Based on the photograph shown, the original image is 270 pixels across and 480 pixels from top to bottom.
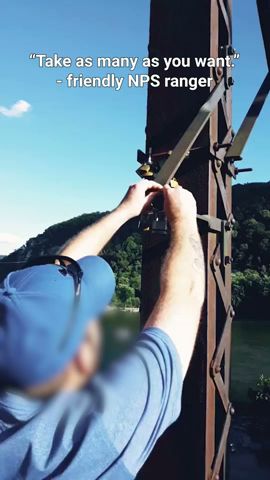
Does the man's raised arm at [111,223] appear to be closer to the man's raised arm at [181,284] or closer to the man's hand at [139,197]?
the man's hand at [139,197]

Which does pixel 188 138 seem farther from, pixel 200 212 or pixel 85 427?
pixel 85 427

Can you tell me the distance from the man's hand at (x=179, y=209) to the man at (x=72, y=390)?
0.44 metres

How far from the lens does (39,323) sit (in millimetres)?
904

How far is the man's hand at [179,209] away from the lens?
141 centimetres

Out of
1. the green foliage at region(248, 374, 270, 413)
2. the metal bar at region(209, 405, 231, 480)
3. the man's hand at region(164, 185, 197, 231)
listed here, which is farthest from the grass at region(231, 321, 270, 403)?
the man's hand at region(164, 185, 197, 231)

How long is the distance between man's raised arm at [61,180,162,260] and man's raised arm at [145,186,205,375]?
0.57ft

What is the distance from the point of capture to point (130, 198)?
65.5 inches

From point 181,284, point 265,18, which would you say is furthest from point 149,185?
point 265,18

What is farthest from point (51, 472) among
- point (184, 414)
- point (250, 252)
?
point (250, 252)

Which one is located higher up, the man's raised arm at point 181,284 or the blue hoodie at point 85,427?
the man's raised arm at point 181,284

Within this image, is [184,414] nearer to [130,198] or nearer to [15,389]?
[130,198]

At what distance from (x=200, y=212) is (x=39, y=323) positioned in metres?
1.23

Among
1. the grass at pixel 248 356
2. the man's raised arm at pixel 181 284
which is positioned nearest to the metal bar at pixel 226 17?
the man's raised arm at pixel 181 284

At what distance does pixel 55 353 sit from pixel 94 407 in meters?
0.13
